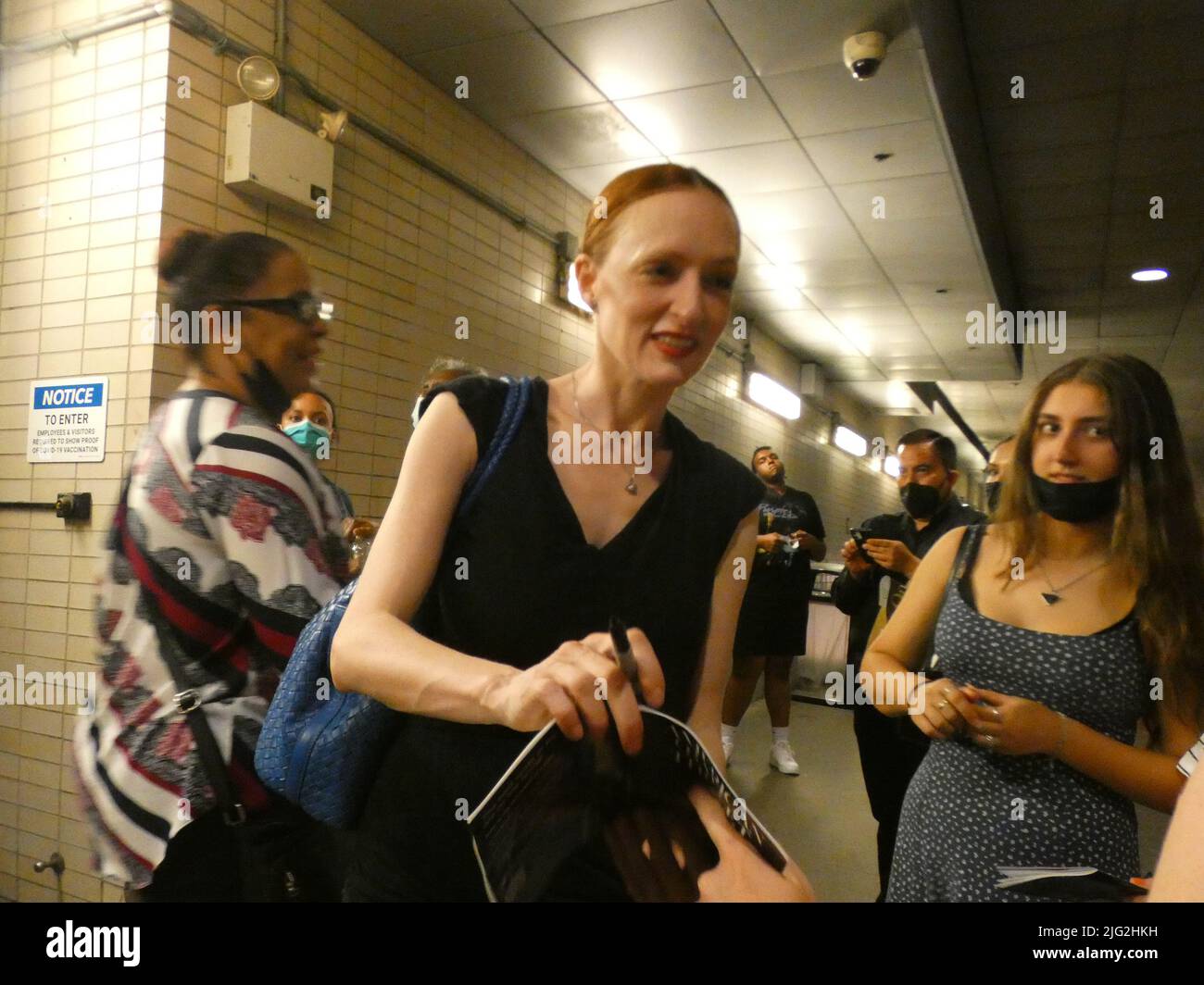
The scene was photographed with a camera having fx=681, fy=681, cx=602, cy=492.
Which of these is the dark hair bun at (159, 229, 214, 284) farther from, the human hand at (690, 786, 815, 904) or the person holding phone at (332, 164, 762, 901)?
the human hand at (690, 786, 815, 904)

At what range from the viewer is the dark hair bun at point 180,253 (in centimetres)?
108

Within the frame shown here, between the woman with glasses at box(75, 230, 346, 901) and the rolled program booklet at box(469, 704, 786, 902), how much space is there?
0.41 meters

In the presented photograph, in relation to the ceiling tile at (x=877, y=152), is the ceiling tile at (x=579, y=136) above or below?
below

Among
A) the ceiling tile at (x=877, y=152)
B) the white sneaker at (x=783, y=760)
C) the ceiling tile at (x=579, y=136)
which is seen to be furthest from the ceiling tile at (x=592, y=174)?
the white sneaker at (x=783, y=760)

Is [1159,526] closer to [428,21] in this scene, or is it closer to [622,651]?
[622,651]

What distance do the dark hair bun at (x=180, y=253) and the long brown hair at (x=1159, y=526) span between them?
1.26m

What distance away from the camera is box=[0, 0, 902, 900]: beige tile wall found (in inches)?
52.6

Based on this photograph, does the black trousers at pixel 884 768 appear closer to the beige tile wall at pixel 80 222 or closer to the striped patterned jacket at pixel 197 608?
the striped patterned jacket at pixel 197 608

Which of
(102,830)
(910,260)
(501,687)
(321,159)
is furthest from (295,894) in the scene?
(910,260)

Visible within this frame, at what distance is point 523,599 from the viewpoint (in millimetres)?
580

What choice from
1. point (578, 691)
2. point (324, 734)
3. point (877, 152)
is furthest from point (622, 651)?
point (877, 152)

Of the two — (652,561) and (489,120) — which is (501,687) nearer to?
(652,561)

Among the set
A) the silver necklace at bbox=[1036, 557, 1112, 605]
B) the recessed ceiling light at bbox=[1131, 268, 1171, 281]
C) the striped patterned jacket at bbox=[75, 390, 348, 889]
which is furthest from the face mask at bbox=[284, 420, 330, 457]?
the recessed ceiling light at bbox=[1131, 268, 1171, 281]

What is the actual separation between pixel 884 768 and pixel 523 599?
3.99 ft
